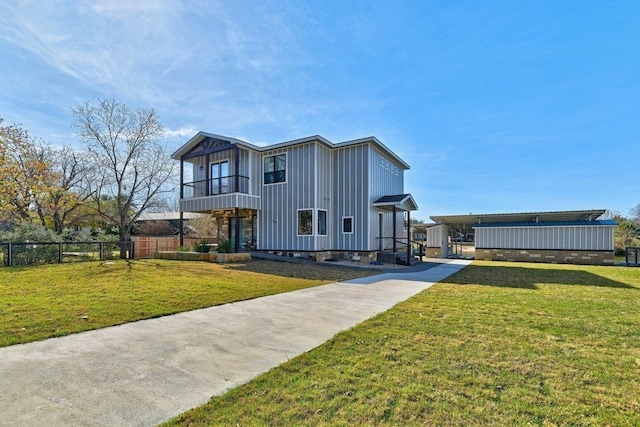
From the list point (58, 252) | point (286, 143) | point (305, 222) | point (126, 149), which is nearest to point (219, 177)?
point (286, 143)

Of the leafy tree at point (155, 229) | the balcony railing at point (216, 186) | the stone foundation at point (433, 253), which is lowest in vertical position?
the stone foundation at point (433, 253)

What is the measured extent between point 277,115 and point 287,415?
16255 millimetres

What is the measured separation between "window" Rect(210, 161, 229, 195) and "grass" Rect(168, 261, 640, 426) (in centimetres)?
1502

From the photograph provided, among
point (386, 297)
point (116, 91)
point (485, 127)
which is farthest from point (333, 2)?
point (116, 91)

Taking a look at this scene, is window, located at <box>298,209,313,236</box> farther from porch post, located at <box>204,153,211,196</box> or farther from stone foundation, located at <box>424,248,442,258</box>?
stone foundation, located at <box>424,248,442,258</box>

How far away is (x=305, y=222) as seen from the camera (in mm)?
16812

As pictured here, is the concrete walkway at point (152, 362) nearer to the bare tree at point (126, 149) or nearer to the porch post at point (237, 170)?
the porch post at point (237, 170)

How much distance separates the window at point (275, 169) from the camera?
17.6m

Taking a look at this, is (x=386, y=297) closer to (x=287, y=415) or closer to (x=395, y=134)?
(x=287, y=415)

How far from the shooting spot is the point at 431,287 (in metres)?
9.06

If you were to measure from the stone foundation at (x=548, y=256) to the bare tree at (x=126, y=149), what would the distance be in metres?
23.0

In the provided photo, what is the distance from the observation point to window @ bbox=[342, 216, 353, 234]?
17.1 m

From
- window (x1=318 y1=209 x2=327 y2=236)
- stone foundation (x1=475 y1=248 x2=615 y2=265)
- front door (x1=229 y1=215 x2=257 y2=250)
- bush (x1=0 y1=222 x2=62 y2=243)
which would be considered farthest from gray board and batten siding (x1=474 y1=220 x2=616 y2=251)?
bush (x1=0 y1=222 x2=62 y2=243)

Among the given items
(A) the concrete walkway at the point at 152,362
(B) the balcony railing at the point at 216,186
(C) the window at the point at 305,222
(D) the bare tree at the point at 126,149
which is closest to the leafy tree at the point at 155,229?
(D) the bare tree at the point at 126,149
